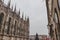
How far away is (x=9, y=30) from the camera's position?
22.5 m

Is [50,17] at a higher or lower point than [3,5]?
lower

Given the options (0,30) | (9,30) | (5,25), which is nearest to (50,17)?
(0,30)

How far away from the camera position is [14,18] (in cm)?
2484

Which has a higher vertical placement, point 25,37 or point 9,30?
point 9,30

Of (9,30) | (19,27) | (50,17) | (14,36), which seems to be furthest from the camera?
(19,27)

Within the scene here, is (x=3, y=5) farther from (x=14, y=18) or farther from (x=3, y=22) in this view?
(x=14, y=18)

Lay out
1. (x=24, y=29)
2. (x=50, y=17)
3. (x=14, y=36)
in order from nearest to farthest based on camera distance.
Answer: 1. (x=50, y=17)
2. (x=14, y=36)
3. (x=24, y=29)

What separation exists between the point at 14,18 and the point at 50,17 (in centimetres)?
2117

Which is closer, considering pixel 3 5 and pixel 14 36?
pixel 3 5

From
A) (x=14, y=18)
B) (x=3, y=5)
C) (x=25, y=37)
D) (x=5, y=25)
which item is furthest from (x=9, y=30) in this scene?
(x=25, y=37)

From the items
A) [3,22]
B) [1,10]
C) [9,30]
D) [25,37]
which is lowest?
[25,37]

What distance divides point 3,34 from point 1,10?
4204 millimetres

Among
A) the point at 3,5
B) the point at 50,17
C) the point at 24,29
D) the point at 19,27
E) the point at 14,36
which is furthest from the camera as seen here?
the point at 24,29

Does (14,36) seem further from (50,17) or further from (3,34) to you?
(50,17)
